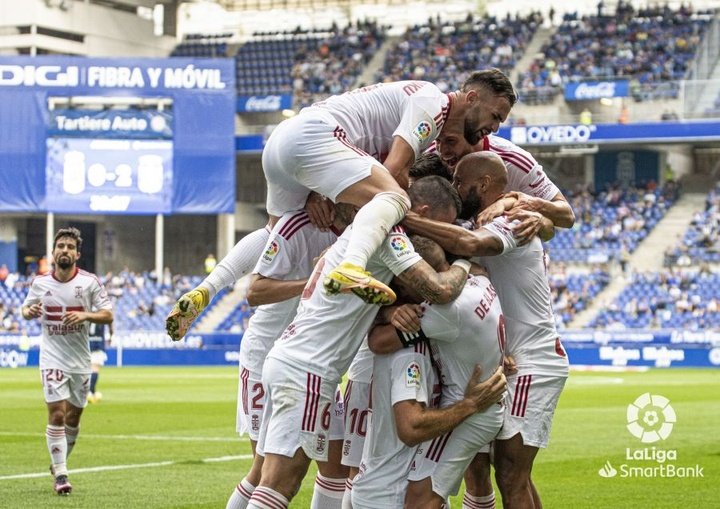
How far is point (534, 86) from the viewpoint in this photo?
4519cm

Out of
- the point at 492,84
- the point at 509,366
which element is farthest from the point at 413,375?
the point at 492,84

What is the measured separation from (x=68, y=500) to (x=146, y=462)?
9.38 feet

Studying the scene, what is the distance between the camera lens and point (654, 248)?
1620 inches

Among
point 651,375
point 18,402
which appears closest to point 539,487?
point 18,402

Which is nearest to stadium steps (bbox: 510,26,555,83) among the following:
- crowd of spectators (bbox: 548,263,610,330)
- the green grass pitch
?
crowd of spectators (bbox: 548,263,610,330)

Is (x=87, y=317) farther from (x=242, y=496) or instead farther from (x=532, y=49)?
(x=532, y=49)

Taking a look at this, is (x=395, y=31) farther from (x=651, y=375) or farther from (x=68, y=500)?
(x=68, y=500)

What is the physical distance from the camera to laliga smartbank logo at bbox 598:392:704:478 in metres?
12.4

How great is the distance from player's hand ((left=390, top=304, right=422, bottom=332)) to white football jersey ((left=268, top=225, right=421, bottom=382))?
133mm

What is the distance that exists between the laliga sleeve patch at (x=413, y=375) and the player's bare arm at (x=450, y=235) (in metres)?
0.61

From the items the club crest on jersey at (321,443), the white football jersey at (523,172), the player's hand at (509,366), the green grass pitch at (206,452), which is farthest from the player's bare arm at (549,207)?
the green grass pitch at (206,452)

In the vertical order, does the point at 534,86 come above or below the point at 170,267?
above

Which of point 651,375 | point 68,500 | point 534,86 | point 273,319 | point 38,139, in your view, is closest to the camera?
point 273,319

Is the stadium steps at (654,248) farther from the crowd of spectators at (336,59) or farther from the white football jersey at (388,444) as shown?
the white football jersey at (388,444)
